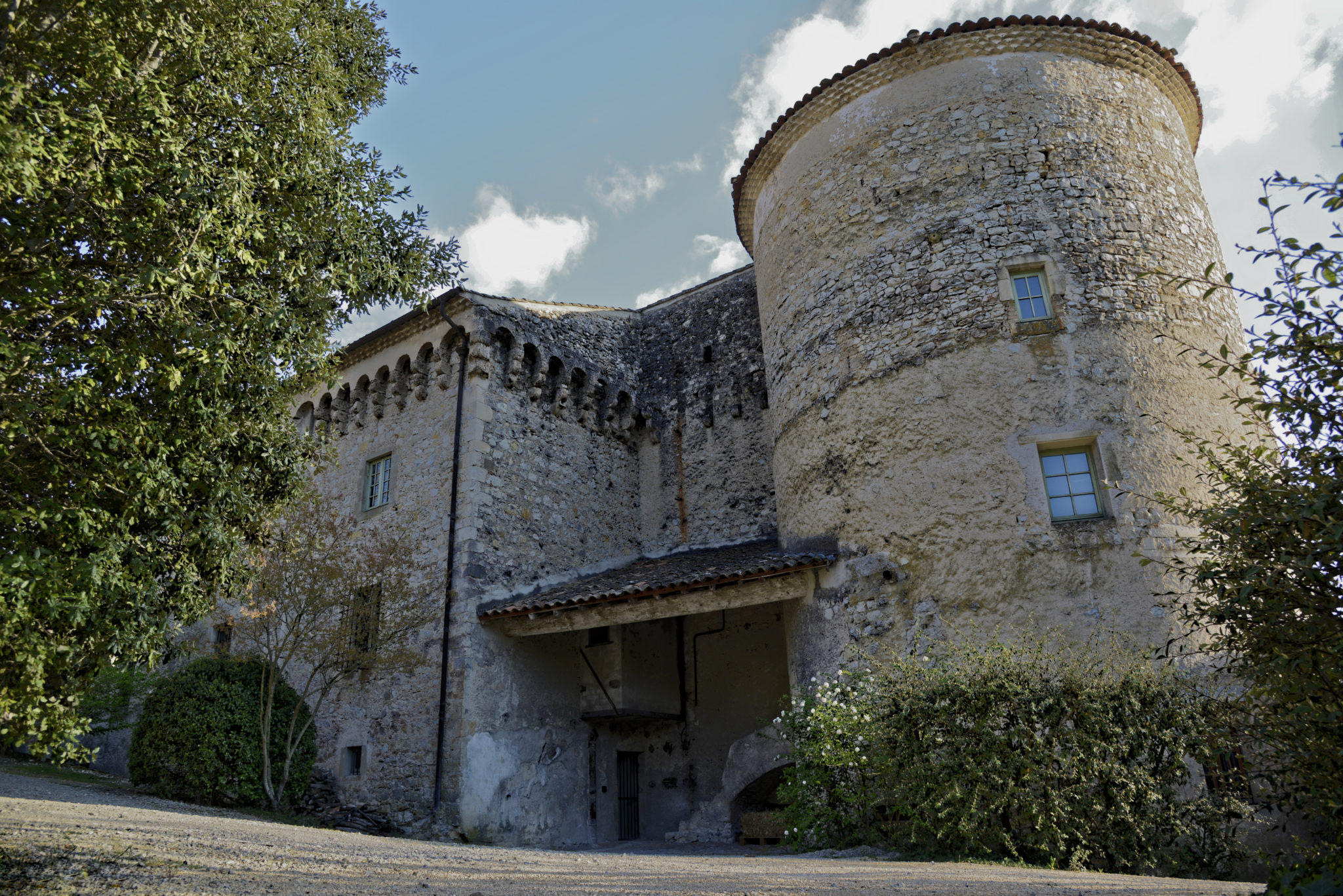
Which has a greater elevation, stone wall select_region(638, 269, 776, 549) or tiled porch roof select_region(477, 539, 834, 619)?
stone wall select_region(638, 269, 776, 549)

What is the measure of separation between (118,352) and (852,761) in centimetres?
723

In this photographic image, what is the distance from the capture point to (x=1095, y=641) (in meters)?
8.64

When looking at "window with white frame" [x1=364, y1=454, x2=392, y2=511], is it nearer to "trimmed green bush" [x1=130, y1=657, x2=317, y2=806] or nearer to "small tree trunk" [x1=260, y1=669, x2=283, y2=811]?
"small tree trunk" [x1=260, y1=669, x2=283, y2=811]

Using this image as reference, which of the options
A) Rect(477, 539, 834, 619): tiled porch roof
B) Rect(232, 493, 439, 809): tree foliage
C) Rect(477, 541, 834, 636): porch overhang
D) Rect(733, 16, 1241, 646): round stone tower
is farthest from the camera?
Rect(232, 493, 439, 809): tree foliage

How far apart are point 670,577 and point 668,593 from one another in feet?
2.03

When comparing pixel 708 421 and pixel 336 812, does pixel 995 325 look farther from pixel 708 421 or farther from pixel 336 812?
pixel 336 812

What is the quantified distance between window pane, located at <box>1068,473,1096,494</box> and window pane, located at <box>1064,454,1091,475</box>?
0.05 m

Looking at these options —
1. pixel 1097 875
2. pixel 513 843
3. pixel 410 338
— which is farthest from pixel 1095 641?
pixel 410 338

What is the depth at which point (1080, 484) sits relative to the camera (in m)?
9.55

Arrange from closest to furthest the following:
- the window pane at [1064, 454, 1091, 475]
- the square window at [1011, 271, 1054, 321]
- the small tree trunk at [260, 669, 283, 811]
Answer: the window pane at [1064, 454, 1091, 475]
the square window at [1011, 271, 1054, 321]
the small tree trunk at [260, 669, 283, 811]

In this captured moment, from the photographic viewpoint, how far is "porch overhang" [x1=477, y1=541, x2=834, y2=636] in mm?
10516

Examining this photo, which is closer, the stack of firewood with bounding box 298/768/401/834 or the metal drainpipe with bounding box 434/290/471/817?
the stack of firewood with bounding box 298/768/401/834

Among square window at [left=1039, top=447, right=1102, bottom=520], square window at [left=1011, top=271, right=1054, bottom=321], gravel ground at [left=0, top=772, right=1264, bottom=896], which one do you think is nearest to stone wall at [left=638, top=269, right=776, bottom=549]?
square window at [left=1011, top=271, right=1054, bottom=321]

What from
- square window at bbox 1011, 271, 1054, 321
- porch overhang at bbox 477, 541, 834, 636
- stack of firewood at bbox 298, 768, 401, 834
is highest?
square window at bbox 1011, 271, 1054, 321
